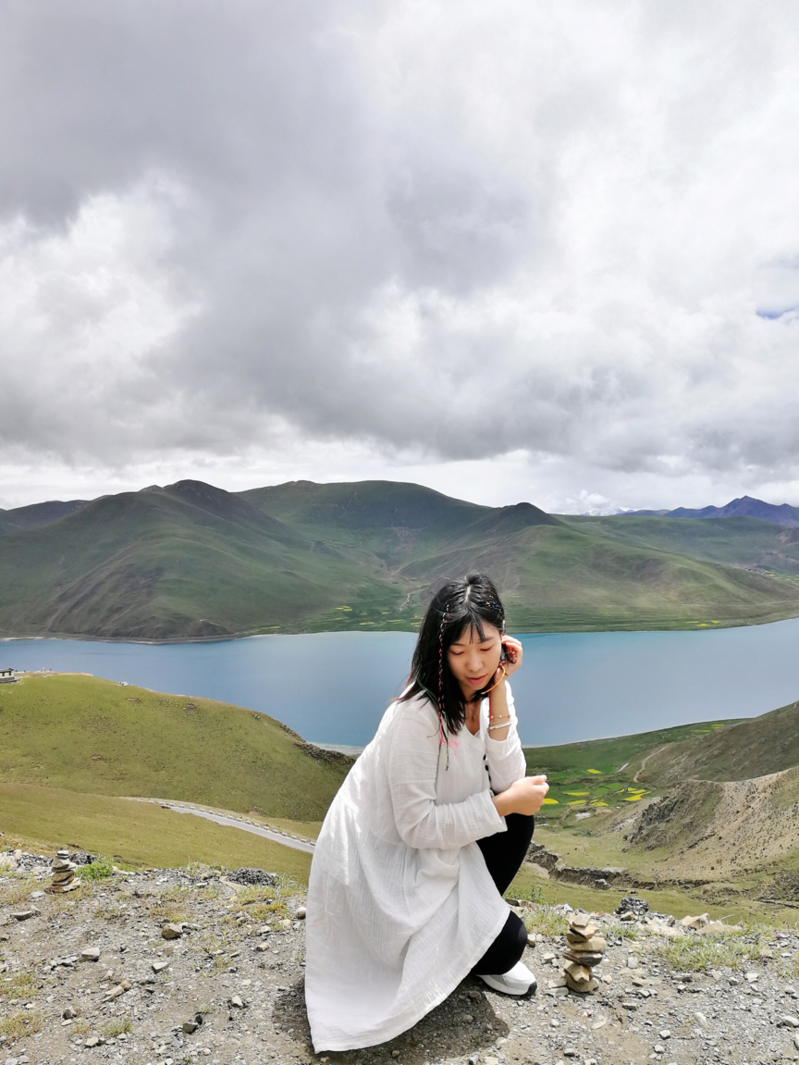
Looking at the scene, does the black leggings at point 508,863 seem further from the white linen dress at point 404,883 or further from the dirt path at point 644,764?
the dirt path at point 644,764

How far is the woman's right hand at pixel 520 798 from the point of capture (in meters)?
4.33

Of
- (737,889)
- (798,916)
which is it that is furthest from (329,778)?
(798,916)

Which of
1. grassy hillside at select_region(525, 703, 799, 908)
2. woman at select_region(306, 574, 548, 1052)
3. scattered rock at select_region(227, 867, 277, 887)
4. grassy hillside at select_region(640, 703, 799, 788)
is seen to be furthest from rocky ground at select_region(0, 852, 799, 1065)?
grassy hillside at select_region(640, 703, 799, 788)

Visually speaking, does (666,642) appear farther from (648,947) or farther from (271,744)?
(648,947)

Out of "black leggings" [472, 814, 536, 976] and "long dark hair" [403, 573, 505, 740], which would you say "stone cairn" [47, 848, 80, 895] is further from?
"long dark hair" [403, 573, 505, 740]

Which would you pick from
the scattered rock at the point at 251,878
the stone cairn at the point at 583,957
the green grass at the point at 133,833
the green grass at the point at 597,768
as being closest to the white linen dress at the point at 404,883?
the stone cairn at the point at 583,957

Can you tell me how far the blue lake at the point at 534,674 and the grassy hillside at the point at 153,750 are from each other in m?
17.4

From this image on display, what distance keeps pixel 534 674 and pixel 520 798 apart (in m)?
126

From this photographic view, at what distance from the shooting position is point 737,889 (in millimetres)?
23906

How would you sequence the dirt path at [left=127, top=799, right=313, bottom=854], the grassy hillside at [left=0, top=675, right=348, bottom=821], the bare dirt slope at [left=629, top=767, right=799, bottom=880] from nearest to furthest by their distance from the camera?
the bare dirt slope at [left=629, top=767, right=799, bottom=880], the dirt path at [left=127, top=799, right=313, bottom=854], the grassy hillside at [left=0, top=675, right=348, bottom=821]

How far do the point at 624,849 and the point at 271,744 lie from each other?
32.6 m

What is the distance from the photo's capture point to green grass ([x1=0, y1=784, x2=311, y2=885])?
821 inches

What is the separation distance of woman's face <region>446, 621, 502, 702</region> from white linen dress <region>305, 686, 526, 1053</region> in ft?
1.08

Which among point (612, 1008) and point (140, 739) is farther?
point (140, 739)
